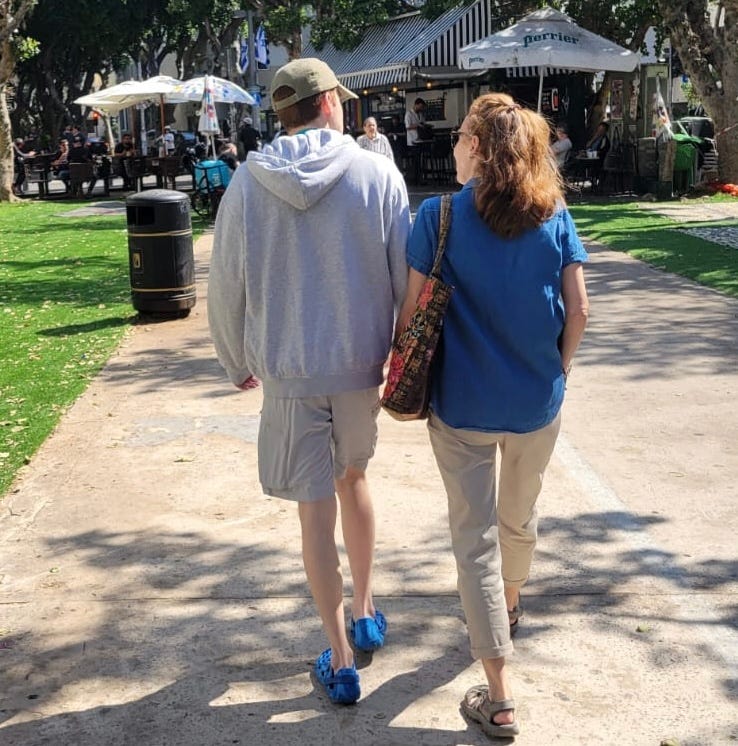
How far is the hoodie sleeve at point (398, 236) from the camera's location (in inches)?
136

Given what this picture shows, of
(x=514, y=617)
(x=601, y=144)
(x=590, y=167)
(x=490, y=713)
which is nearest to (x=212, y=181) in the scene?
(x=590, y=167)

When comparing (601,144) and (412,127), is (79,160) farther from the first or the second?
(601,144)

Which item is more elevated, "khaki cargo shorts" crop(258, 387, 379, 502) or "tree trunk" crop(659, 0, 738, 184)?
"tree trunk" crop(659, 0, 738, 184)

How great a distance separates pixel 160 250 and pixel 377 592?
6328 mm

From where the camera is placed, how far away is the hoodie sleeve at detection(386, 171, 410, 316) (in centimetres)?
344

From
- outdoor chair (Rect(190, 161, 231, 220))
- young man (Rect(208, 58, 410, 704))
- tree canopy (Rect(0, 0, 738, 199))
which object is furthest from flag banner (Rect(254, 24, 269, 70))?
young man (Rect(208, 58, 410, 704))

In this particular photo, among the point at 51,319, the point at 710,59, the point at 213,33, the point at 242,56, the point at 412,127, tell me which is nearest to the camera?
the point at 51,319

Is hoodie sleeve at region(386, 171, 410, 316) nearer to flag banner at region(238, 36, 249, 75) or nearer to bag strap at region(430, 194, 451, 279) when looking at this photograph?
bag strap at region(430, 194, 451, 279)

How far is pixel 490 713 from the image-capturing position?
3.29 metres

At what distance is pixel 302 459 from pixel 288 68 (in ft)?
3.77

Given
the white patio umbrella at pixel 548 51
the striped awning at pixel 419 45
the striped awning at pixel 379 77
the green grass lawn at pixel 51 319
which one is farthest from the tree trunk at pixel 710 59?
the green grass lawn at pixel 51 319

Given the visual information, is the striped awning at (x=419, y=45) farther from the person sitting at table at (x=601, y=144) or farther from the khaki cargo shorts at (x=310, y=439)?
the khaki cargo shorts at (x=310, y=439)

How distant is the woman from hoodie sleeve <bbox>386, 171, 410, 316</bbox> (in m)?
0.15

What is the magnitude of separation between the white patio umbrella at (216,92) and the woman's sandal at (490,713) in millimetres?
21487
